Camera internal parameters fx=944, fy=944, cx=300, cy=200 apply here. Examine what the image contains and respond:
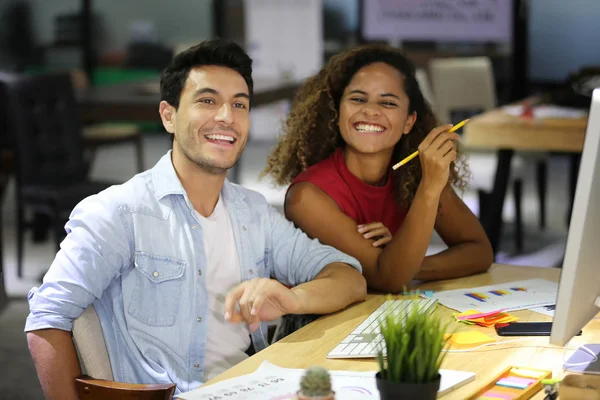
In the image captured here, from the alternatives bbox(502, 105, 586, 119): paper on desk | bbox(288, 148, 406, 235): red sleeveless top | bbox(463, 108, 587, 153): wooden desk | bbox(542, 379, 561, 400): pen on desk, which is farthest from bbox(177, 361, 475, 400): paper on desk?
bbox(502, 105, 586, 119): paper on desk

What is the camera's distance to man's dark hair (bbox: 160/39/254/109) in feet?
7.16

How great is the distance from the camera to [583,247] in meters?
1.52

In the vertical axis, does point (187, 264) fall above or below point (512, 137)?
above

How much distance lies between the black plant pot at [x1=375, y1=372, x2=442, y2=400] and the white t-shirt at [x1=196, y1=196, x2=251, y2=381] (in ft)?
2.35

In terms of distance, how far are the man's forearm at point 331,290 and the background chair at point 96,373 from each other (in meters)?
0.42

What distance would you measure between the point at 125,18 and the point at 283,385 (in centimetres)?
891

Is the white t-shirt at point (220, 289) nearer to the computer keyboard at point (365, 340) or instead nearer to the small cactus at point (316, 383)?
the computer keyboard at point (365, 340)

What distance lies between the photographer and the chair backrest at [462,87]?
20.4ft

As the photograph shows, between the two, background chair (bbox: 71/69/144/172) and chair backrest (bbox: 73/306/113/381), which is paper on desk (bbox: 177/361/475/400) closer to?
chair backrest (bbox: 73/306/113/381)

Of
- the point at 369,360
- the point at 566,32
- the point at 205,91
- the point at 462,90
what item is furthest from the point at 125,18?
the point at 369,360

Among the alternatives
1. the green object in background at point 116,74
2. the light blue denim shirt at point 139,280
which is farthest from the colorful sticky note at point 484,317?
the green object in background at point 116,74

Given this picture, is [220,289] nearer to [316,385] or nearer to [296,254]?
[296,254]

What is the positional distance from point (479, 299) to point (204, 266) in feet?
2.22

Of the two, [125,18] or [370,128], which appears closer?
[370,128]
